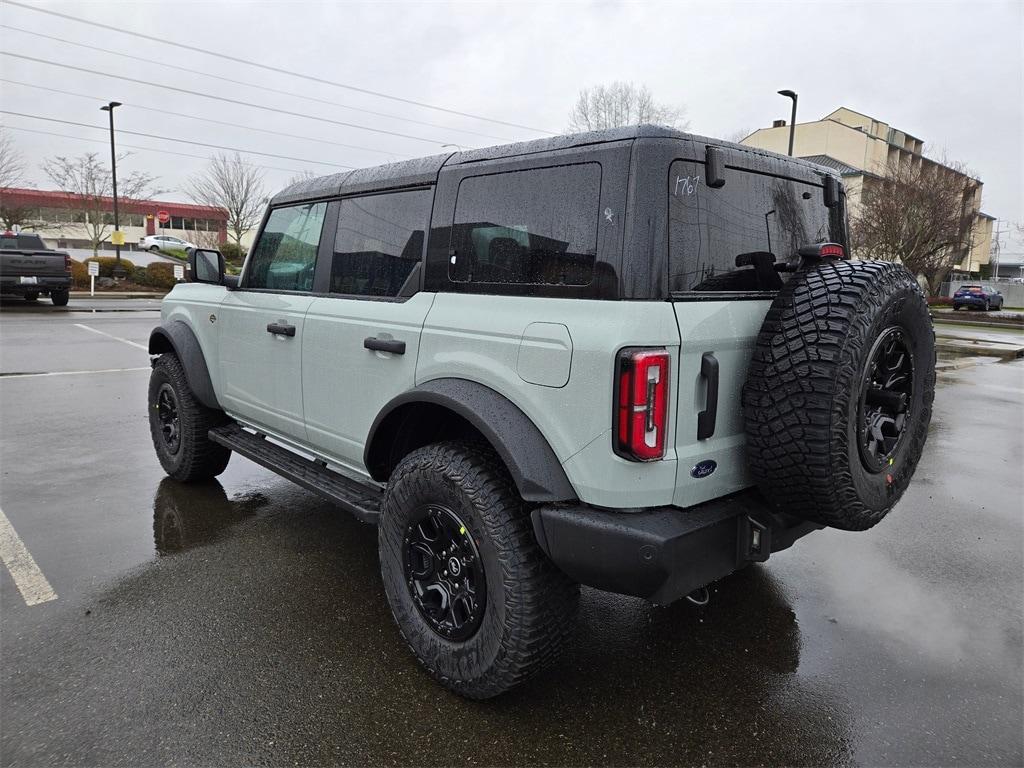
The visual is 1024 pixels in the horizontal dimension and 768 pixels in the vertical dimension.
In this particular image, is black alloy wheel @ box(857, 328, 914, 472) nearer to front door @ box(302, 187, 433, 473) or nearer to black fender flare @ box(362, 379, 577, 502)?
black fender flare @ box(362, 379, 577, 502)

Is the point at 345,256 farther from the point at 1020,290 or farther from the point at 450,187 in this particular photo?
the point at 1020,290

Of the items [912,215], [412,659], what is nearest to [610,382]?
[412,659]

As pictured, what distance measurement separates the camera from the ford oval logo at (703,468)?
2299mm

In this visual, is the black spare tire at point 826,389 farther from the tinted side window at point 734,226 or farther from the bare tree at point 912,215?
the bare tree at point 912,215

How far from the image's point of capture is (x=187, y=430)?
4672 mm

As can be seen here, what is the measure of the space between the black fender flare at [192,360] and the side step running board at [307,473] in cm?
23

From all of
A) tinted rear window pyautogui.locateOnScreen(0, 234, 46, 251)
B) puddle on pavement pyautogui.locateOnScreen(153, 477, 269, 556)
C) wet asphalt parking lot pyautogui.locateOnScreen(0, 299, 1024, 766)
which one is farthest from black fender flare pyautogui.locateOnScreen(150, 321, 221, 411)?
tinted rear window pyautogui.locateOnScreen(0, 234, 46, 251)

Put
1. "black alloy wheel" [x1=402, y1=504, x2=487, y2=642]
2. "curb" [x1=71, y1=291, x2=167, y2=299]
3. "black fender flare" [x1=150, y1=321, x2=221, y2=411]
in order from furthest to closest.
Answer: "curb" [x1=71, y1=291, x2=167, y2=299] < "black fender flare" [x1=150, y1=321, x2=221, y2=411] < "black alloy wheel" [x1=402, y1=504, x2=487, y2=642]

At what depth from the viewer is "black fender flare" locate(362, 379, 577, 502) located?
2.29 metres

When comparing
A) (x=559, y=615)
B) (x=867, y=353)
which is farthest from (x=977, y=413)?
(x=559, y=615)

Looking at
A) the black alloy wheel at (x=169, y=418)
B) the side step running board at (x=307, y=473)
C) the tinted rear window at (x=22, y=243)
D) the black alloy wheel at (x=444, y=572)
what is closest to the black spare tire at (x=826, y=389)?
the black alloy wheel at (x=444, y=572)

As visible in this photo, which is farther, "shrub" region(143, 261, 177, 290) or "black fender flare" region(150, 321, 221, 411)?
"shrub" region(143, 261, 177, 290)

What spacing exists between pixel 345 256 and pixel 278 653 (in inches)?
72.6

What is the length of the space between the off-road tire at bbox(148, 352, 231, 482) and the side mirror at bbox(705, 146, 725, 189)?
3.65 m
